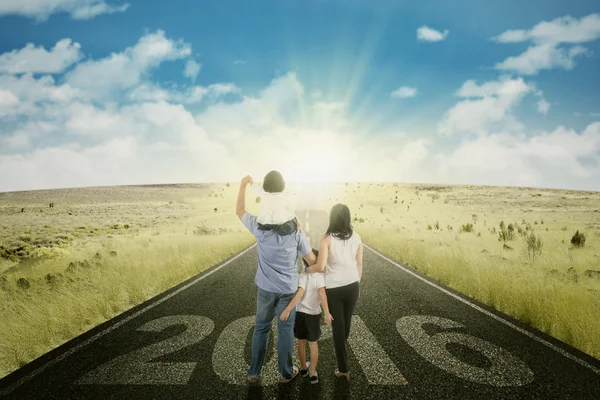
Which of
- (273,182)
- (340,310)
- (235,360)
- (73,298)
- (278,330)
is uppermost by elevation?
(273,182)

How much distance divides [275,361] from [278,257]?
1.64 meters

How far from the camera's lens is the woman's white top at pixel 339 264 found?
12.6 ft

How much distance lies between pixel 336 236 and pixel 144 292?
6142 millimetres

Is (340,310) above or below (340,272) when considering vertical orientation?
below

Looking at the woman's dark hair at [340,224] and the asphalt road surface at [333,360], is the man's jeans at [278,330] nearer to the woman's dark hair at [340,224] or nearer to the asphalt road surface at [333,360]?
the asphalt road surface at [333,360]

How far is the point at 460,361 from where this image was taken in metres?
4.44

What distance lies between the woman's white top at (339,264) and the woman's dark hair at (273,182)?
2.80 feet

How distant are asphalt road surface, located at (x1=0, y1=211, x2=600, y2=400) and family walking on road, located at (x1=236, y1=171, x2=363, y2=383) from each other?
0.40 metres

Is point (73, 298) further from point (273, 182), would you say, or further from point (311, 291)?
point (273, 182)

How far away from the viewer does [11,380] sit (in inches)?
160

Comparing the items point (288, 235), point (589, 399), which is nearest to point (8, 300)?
point (288, 235)

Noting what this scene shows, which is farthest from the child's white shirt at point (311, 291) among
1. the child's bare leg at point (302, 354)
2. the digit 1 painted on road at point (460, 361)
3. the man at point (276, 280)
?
the digit 1 painted on road at point (460, 361)

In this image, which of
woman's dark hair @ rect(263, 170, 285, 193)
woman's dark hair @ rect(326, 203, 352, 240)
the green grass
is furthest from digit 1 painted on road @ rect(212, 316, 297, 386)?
the green grass

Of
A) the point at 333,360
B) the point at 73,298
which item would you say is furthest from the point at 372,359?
the point at 73,298
